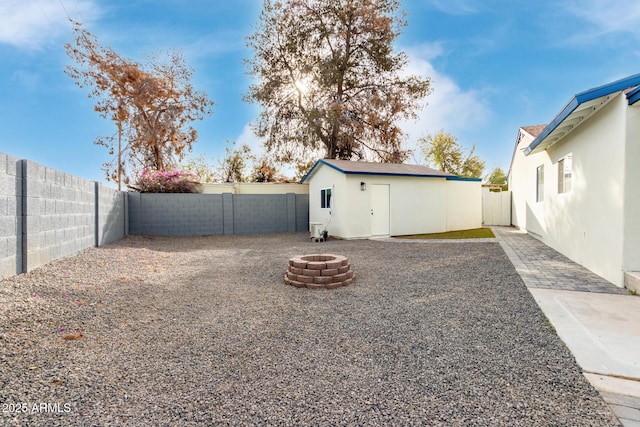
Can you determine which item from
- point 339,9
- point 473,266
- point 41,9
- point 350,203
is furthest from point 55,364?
point 339,9

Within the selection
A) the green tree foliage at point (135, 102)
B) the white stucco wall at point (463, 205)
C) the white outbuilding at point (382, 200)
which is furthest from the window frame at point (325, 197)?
the green tree foliage at point (135, 102)

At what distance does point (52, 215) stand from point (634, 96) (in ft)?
31.4

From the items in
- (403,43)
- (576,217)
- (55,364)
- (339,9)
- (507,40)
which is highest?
(339,9)

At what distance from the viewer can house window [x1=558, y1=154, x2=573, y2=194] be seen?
7441mm

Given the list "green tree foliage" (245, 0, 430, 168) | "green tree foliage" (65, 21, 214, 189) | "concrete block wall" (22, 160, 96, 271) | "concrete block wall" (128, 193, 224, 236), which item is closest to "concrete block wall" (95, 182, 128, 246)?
"concrete block wall" (22, 160, 96, 271)

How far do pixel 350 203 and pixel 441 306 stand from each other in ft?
26.0

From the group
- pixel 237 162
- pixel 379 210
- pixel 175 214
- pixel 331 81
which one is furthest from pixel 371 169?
pixel 237 162

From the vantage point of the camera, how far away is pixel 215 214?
47.7 feet

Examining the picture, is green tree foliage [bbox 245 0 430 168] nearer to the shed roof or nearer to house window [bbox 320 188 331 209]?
the shed roof

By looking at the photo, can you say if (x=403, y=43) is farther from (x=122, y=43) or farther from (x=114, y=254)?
(x=114, y=254)

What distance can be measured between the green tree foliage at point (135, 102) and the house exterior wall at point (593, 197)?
19274 millimetres

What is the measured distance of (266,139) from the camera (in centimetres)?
2014

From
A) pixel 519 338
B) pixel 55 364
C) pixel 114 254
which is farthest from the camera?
pixel 114 254

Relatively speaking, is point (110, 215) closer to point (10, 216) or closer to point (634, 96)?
point (10, 216)
